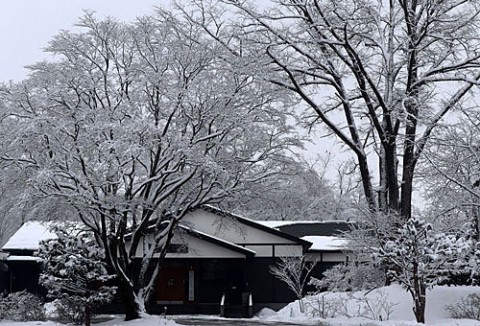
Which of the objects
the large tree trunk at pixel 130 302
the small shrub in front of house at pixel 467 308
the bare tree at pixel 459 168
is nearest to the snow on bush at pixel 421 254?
the small shrub in front of house at pixel 467 308

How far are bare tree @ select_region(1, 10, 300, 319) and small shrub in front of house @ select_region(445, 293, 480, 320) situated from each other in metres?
7.29

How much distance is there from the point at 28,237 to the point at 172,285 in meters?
8.63

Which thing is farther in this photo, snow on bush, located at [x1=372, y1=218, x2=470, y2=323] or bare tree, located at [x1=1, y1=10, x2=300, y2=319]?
bare tree, located at [x1=1, y1=10, x2=300, y2=319]

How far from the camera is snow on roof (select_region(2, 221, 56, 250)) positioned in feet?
128

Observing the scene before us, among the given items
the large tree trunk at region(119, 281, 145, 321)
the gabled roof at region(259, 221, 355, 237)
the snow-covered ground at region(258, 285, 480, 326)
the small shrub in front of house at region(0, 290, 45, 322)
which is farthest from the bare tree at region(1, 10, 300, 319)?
the gabled roof at region(259, 221, 355, 237)

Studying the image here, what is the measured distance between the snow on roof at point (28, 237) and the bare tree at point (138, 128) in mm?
14673

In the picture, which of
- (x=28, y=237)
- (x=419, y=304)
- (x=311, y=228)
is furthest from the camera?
(x=311, y=228)

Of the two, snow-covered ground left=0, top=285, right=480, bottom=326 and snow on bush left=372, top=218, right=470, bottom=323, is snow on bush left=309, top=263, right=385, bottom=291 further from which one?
snow on bush left=372, top=218, right=470, bottom=323

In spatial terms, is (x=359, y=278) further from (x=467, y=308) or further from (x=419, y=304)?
(x=419, y=304)

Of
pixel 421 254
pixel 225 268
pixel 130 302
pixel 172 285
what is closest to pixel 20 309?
pixel 130 302

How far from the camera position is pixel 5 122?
23.8 m

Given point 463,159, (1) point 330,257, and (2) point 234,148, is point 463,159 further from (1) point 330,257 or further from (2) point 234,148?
(1) point 330,257

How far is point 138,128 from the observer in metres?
21.7

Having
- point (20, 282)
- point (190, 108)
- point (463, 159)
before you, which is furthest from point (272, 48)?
point (20, 282)
